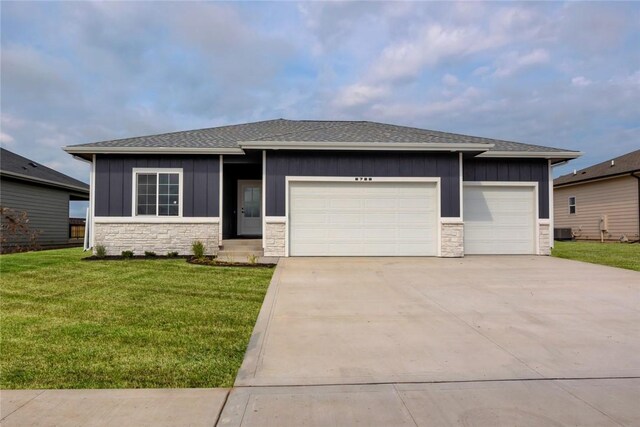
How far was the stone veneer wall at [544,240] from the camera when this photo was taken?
1255cm

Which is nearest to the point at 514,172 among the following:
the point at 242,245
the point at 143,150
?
the point at 242,245

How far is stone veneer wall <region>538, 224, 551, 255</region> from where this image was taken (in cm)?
1255

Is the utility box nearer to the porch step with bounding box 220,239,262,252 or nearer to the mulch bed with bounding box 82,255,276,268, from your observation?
the porch step with bounding box 220,239,262,252

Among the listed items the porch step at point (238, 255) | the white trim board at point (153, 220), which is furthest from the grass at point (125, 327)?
the white trim board at point (153, 220)

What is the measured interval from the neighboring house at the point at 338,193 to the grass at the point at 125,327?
3215 millimetres

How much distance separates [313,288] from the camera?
7.36m

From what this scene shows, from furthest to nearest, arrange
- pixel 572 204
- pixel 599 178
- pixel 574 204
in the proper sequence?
pixel 572 204 < pixel 574 204 < pixel 599 178

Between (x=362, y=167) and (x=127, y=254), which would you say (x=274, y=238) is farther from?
(x=127, y=254)

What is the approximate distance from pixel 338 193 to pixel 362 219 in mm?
1040

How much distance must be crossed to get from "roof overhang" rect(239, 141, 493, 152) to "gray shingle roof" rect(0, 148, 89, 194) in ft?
37.7

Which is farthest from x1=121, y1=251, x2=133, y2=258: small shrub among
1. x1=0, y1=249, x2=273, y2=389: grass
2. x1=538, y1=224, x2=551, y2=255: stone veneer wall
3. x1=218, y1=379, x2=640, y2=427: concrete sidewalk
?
x1=538, y1=224, x2=551, y2=255: stone veneer wall

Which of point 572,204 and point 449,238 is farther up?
point 572,204

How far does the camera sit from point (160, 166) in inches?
482

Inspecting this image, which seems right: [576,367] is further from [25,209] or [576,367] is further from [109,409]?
[25,209]
